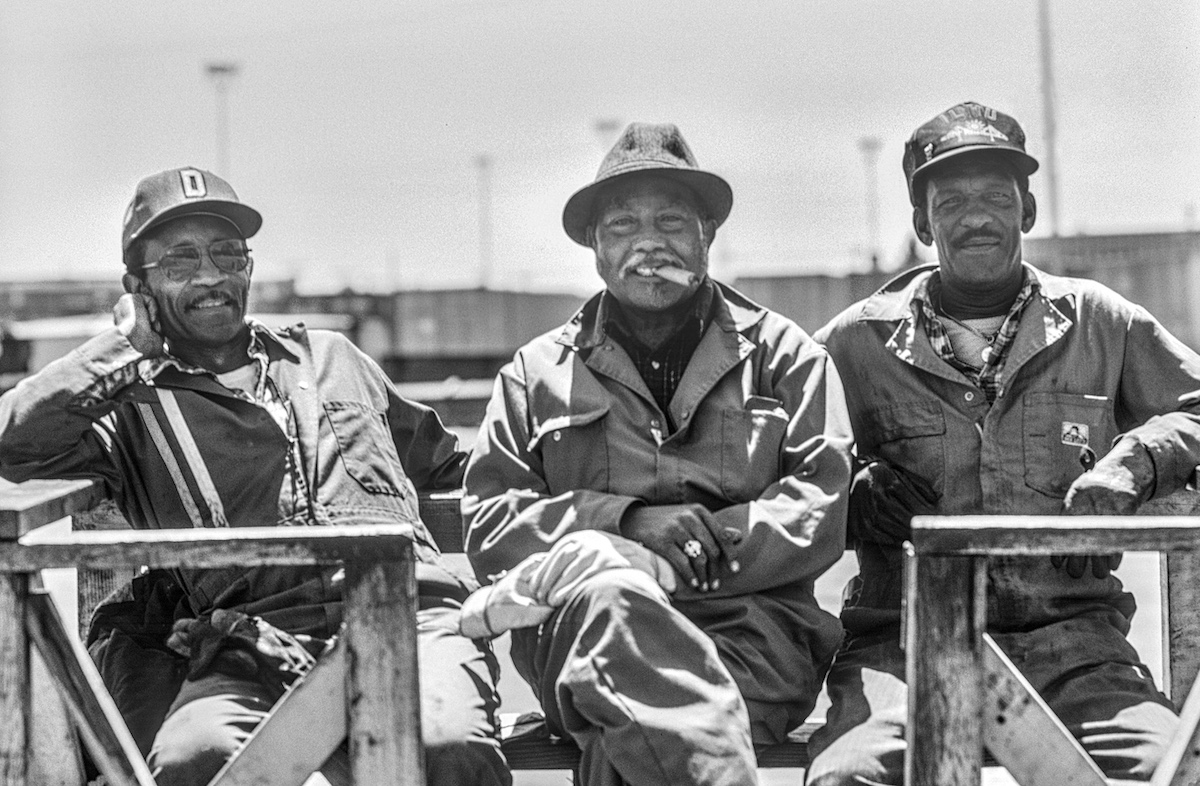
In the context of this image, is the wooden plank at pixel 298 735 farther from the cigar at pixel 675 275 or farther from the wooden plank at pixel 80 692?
the cigar at pixel 675 275

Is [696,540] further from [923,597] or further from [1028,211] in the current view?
[1028,211]

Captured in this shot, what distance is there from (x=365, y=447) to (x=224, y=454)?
364 mm

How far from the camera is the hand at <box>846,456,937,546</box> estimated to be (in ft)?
11.6

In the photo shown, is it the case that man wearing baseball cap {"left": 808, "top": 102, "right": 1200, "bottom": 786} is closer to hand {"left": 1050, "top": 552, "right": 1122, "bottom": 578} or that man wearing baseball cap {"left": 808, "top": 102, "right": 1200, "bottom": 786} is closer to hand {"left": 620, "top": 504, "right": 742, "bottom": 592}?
hand {"left": 1050, "top": 552, "right": 1122, "bottom": 578}

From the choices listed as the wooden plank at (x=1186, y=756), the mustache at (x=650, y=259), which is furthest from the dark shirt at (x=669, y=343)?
the wooden plank at (x=1186, y=756)

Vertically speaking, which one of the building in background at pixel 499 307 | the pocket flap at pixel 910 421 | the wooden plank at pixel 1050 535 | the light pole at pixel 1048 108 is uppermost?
the light pole at pixel 1048 108

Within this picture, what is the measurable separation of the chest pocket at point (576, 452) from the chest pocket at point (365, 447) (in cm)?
49

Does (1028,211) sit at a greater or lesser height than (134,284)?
greater

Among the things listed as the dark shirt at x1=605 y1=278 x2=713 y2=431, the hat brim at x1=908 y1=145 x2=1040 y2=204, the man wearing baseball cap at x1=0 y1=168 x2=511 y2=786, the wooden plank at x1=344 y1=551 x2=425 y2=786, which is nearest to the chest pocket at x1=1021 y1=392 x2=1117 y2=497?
the hat brim at x1=908 y1=145 x2=1040 y2=204

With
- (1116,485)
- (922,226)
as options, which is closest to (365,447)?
(922,226)

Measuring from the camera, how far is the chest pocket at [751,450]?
3.33m

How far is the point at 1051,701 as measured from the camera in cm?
325

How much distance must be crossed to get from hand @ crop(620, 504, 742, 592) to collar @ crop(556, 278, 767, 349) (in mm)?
576

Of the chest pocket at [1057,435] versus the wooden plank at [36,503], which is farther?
the chest pocket at [1057,435]
